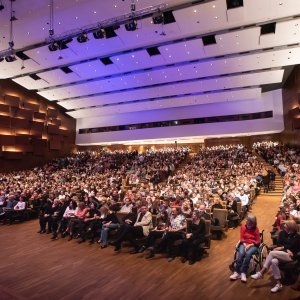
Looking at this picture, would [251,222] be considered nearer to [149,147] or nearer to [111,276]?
[111,276]

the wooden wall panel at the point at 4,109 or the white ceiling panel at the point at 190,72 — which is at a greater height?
the white ceiling panel at the point at 190,72

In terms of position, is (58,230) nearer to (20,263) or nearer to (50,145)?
Result: (20,263)

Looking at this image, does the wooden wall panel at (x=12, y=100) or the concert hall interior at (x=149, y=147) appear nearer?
the concert hall interior at (x=149, y=147)

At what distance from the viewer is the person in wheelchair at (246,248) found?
13.1ft

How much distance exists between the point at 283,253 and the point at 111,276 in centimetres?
241

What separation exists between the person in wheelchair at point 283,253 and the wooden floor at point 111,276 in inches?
5.0

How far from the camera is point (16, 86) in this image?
1755cm

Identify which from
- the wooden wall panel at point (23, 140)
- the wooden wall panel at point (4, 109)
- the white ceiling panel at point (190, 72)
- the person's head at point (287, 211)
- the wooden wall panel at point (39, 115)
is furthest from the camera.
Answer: the wooden wall panel at point (39, 115)

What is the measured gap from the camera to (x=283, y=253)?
3.72 meters

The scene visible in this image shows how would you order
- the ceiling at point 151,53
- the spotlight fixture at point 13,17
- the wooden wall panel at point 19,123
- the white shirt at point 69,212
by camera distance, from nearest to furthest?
1. the white shirt at point 69,212
2. the spotlight fixture at point 13,17
3. the ceiling at point 151,53
4. the wooden wall panel at point 19,123

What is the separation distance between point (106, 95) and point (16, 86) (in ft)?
17.9

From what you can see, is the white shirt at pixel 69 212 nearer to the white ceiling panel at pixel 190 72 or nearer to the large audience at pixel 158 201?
the large audience at pixel 158 201

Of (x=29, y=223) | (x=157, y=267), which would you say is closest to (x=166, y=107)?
(x=29, y=223)

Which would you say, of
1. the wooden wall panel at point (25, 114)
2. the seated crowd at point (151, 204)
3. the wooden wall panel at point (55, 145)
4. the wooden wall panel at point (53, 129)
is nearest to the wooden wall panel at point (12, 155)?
the seated crowd at point (151, 204)
